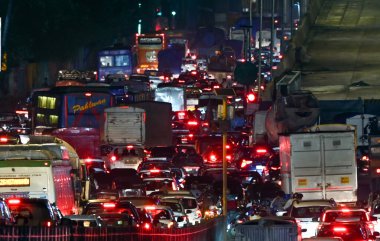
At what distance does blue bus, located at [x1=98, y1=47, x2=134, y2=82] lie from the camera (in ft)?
347

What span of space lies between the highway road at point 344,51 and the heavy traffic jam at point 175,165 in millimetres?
3917

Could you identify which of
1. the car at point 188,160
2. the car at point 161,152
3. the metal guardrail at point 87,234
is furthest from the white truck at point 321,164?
the metal guardrail at point 87,234

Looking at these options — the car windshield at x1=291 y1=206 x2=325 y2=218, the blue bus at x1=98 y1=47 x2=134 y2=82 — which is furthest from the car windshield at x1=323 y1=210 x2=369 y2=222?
the blue bus at x1=98 y1=47 x2=134 y2=82

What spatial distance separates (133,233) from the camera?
18.5m

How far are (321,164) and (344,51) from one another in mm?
42895

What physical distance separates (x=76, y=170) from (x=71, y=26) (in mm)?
69181

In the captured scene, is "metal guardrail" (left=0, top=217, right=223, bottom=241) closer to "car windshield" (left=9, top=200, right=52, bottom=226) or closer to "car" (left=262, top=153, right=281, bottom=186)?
"car windshield" (left=9, top=200, right=52, bottom=226)

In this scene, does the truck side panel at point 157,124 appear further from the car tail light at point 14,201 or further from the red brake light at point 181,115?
the car tail light at point 14,201

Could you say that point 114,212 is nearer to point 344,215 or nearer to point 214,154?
point 344,215

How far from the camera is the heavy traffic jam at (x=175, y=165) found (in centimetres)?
2838

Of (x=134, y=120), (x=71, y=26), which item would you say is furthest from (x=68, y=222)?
(x=71, y=26)

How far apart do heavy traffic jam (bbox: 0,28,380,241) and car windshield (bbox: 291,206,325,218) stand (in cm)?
4

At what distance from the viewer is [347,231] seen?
1124 inches

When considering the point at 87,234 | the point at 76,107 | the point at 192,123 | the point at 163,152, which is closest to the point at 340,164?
the point at 163,152
